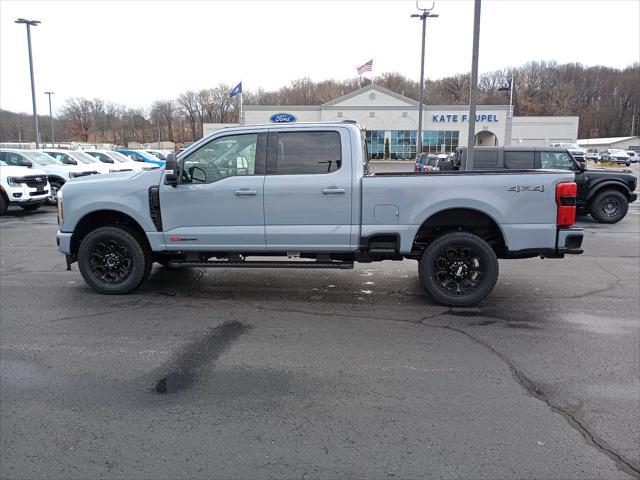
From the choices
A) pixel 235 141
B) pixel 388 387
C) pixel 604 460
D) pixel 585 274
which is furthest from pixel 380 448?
pixel 585 274

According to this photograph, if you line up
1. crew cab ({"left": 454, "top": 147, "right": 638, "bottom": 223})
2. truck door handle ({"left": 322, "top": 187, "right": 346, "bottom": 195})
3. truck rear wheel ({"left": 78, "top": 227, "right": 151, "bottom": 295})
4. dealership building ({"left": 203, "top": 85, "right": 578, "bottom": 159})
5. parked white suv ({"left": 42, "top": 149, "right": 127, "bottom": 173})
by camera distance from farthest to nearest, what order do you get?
dealership building ({"left": 203, "top": 85, "right": 578, "bottom": 159}) → parked white suv ({"left": 42, "top": 149, "right": 127, "bottom": 173}) → crew cab ({"left": 454, "top": 147, "right": 638, "bottom": 223}) → truck rear wheel ({"left": 78, "top": 227, "right": 151, "bottom": 295}) → truck door handle ({"left": 322, "top": 187, "right": 346, "bottom": 195})

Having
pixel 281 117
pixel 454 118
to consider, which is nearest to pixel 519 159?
pixel 281 117

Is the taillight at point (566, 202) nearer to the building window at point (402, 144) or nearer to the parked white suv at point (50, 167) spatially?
the parked white suv at point (50, 167)

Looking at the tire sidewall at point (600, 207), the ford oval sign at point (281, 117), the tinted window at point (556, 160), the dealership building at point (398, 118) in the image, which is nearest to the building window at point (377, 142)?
the dealership building at point (398, 118)

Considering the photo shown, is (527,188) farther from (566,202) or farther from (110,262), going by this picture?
(110,262)

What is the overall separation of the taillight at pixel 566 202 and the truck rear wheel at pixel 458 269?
86cm

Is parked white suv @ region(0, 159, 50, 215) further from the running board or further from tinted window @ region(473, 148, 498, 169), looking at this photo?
tinted window @ region(473, 148, 498, 169)

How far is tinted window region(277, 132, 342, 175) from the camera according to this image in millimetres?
5957

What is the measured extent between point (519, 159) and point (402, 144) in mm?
39266

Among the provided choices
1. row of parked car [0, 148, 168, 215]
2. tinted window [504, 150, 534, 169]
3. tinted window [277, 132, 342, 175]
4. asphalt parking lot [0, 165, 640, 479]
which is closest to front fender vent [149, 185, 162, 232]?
asphalt parking lot [0, 165, 640, 479]

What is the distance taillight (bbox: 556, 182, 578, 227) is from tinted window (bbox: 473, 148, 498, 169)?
8.86m

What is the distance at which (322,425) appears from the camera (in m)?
3.33

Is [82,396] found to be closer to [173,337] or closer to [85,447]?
[85,447]

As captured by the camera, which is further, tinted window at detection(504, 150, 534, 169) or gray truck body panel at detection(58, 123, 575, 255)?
tinted window at detection(504, 150, 534, 169)
